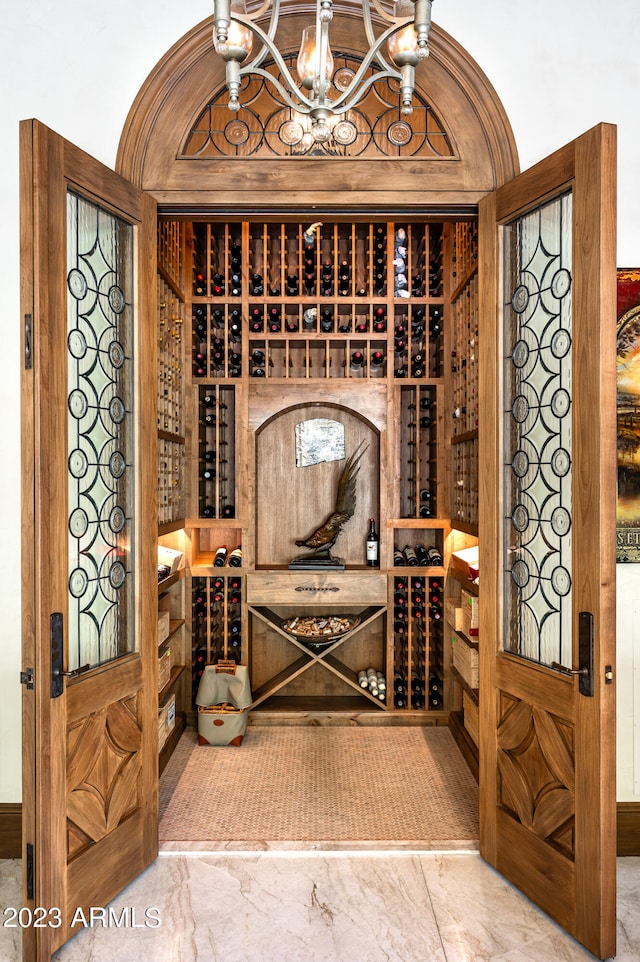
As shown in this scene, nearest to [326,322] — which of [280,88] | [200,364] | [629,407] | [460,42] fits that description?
[200,364]

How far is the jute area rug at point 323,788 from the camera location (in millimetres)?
2625

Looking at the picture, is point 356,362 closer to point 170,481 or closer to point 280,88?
point 170,481

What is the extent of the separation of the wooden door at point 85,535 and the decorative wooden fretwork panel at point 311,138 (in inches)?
15.5

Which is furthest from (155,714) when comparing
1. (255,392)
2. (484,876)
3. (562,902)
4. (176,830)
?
(255,392)

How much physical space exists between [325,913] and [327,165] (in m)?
2.77

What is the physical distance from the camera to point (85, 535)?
215 centimetres

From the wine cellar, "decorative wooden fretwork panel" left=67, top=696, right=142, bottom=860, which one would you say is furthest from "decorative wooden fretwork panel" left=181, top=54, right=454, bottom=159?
"decorative wooden fretwork panel" left=67, top=696, right=142, bottom=860

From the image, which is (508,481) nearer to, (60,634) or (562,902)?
(562,902)

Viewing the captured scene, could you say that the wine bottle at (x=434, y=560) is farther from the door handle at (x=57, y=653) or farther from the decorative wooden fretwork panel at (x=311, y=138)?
the door handle at (x=57, y=653)

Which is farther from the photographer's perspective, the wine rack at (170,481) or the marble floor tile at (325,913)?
the wine rack at (170,481)

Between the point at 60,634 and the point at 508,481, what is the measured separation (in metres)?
1.70

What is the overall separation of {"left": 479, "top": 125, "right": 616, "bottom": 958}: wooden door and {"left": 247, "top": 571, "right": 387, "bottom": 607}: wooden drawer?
4.69 feet

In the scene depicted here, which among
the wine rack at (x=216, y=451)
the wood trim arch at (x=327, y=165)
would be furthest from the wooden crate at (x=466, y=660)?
the wood trim arch at (x=327, y=165)

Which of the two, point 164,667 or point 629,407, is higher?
point 629,407
